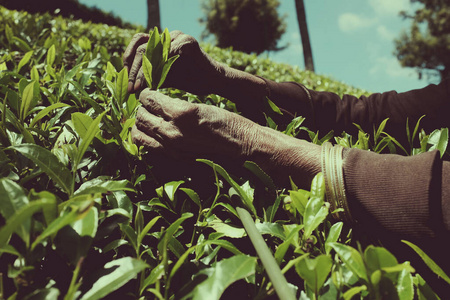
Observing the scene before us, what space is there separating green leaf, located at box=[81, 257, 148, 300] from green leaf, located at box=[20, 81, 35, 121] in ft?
2.42

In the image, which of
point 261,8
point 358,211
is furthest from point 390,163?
point 261,8

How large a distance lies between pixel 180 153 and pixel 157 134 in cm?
11

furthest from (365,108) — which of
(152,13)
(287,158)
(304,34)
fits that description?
(304,34)

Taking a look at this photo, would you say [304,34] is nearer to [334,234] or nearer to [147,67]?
[147,67]

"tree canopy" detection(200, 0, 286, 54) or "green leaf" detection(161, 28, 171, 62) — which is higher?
"tree canopy" detection(200, 0, 286, 54)

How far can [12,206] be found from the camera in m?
0.62

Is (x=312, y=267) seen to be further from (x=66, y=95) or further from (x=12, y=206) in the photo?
(x=66, y=95)

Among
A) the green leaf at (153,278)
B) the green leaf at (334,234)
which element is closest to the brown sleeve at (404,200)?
the green leaf at (334,234)

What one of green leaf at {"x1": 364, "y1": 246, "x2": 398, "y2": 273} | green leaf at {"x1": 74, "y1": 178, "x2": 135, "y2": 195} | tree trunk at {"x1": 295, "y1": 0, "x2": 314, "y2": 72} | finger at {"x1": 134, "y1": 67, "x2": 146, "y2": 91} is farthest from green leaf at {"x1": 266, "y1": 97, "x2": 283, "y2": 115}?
tree trunk at {"x1": 295, "y1": 0, "x2": 314, "y2": 72}

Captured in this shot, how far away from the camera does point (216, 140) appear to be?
1096 mm

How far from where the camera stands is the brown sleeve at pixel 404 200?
935mm

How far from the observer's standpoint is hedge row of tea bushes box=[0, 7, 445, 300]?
2.05 ft

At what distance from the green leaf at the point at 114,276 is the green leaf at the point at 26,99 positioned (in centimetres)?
74

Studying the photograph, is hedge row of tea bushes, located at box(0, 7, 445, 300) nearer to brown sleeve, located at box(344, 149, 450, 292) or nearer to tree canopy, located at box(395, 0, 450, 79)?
brown sleeve, located at box(344, 149, 450, 292)
